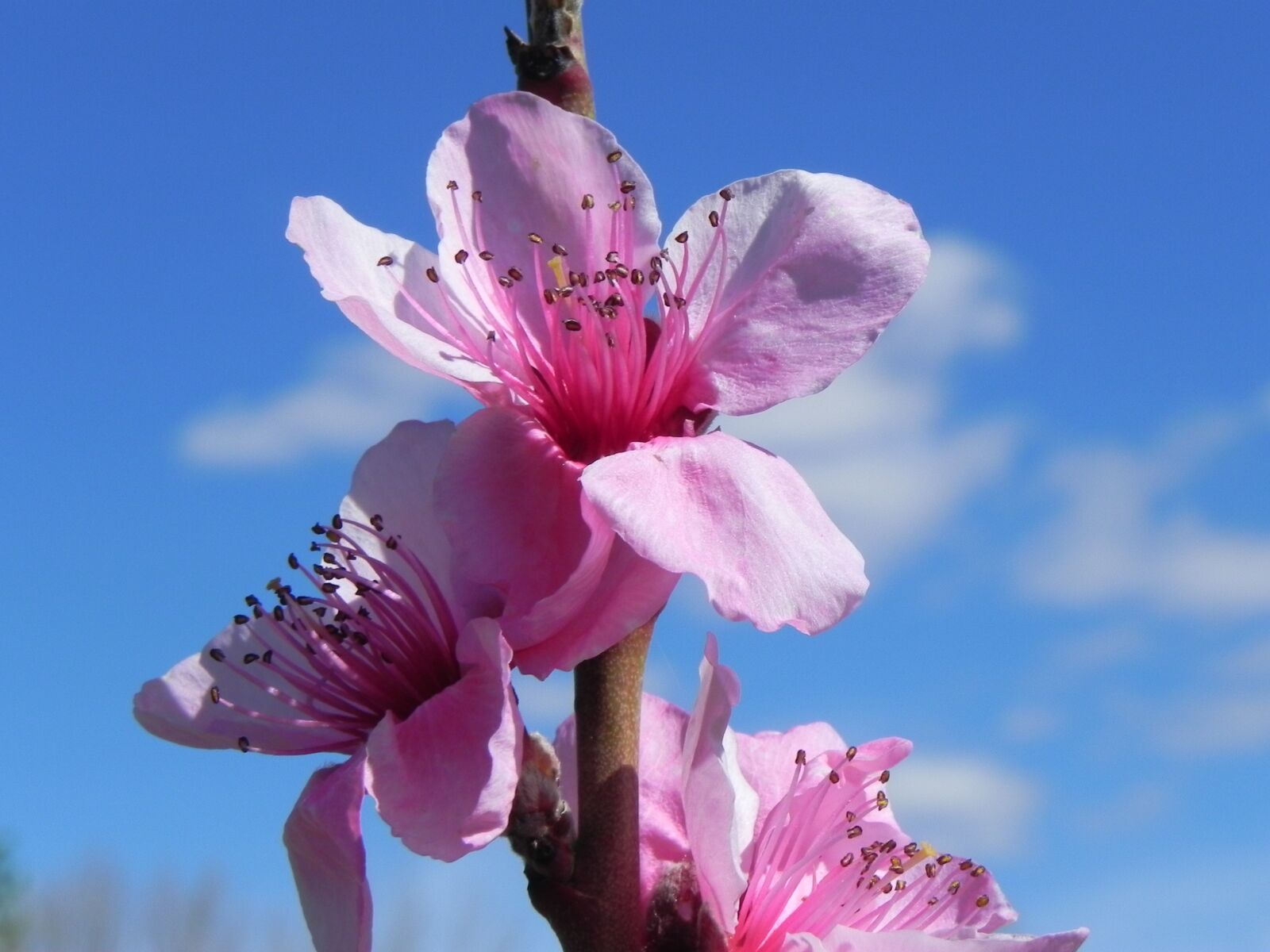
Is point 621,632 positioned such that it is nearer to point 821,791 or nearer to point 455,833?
point 455,833

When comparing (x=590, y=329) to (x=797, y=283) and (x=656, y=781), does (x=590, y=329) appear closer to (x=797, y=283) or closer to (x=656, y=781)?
(x=797, y=283)

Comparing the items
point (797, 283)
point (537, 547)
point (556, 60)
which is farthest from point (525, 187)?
point (537, 547)

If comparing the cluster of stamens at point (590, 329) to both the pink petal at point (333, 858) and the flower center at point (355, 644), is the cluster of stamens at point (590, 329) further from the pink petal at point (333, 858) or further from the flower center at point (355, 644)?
the pink petal at point (333, 858)

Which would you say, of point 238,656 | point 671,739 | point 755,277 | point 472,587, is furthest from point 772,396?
point 238,656

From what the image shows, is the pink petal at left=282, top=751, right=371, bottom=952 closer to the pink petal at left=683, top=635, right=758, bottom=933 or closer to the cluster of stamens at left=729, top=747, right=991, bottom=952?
the pink petal at left=683, top=635, right=758, bottom=933

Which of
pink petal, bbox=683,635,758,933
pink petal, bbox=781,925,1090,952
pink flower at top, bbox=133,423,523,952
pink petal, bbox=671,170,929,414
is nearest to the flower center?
pink flower at top, bbox=133,423,523,952

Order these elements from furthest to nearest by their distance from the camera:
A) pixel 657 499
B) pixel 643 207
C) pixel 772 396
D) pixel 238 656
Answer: pixel 238 656 < pixel 643 207 < pixel 772 396 < pixel 657 499
